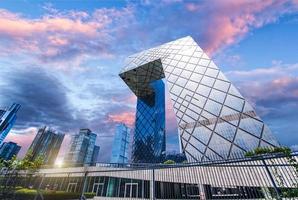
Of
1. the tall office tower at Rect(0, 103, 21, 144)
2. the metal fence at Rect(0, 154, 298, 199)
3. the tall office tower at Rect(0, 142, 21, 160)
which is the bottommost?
the metal fence at Rect(0, 154, 298, 199)

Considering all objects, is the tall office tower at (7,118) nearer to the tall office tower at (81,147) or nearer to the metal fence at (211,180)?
the tall office tower at (81,147)

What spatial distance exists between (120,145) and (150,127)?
85025 mm

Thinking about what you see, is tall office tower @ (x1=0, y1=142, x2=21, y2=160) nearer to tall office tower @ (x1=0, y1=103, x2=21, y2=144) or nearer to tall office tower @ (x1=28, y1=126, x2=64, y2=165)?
tall office tower @ (x1=28, y1=126, x2=64, y2=165)

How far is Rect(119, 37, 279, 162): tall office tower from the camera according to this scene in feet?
81.8

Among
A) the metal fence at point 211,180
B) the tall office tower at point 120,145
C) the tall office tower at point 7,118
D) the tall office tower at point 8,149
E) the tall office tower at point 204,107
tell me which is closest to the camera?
the metal fence at point 211,180

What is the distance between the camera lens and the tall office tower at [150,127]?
180 ft

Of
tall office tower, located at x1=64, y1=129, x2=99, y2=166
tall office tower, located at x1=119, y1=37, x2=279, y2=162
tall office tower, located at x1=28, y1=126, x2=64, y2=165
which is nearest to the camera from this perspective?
tall office tower, located at x1=119, y1=37, x2=279, y2=162

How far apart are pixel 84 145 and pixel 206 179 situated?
162 meters

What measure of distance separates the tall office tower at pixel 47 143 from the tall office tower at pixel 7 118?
1098 inches

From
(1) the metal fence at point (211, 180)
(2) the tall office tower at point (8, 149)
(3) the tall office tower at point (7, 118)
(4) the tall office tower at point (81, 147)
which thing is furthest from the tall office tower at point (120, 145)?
(1) the metal fence at point (211, 180)

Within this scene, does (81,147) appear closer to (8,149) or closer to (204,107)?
(8,149)

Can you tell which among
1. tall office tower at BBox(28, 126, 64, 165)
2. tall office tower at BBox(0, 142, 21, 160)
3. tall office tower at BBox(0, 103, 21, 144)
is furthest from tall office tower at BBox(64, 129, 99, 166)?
tall office tower at BBox(0, 142, 21, 160)

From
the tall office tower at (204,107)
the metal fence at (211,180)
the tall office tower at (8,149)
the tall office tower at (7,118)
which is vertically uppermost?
the tall office tower at (7,118)

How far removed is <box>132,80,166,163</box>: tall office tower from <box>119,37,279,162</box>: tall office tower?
1494cm
